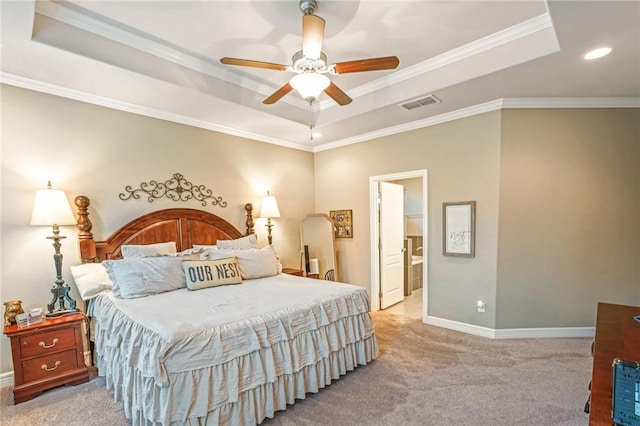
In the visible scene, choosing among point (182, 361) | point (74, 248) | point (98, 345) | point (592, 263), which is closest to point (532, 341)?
point (592, 263)

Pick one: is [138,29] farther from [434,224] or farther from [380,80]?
[434,224]

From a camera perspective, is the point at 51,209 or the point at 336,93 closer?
the point at 336,93

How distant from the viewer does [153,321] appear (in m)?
2.03

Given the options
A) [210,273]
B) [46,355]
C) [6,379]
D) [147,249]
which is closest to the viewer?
[46,355]

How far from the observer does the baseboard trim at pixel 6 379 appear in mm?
2602

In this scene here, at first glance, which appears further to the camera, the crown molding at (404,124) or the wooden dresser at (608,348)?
the crown molding at (404,124)

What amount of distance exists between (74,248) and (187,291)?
123cm

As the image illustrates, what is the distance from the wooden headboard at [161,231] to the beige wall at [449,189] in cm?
177

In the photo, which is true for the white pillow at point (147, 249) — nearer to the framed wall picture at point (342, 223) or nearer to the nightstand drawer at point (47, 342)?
the nightstand drawer at point (47, 342)

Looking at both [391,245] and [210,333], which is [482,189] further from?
[210,333]

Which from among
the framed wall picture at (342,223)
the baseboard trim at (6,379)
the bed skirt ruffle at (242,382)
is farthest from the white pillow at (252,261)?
the baseboard trim at (6,379)

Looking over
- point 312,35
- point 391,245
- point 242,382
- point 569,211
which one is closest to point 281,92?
point 312,35

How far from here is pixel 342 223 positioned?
501cm

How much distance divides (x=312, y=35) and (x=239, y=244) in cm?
265
